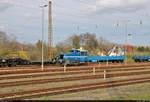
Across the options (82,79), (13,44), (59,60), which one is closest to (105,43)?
(13,44)

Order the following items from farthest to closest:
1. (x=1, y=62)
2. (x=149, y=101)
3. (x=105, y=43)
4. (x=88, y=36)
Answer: (x=105, y=43)
(x=88, y=36)
(x=1, y=62)
(x=149, y=101)

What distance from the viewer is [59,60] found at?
119 feet

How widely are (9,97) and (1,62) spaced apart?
2262 centimetres

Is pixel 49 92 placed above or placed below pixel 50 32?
below

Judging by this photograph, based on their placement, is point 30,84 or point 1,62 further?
point 1,62

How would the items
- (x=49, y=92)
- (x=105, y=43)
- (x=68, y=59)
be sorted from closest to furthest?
(x=49, y=92) → (x=68, y=59) → (x=105, y=43)

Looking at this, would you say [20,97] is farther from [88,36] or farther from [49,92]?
[88,36]

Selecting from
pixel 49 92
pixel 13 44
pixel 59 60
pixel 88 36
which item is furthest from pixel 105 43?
pixel 49 92

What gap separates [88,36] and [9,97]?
76.6m

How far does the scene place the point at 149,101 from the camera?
32.2ft

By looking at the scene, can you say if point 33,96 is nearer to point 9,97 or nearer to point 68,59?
point 9,97

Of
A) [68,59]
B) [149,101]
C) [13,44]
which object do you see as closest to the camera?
[149,101]

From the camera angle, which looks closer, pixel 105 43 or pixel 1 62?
pixel 1 62

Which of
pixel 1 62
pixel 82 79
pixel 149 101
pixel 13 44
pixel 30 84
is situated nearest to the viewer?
pixel 149 101
